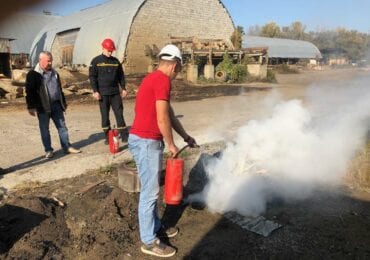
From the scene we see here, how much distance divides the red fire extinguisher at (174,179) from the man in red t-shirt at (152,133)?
0.54 ft

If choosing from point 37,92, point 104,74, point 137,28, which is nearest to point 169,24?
point 137,28

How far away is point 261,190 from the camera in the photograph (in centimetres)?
550

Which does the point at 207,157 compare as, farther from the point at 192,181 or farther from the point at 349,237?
the point at 349,237

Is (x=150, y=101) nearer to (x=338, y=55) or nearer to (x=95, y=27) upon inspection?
(x=338, y=55)

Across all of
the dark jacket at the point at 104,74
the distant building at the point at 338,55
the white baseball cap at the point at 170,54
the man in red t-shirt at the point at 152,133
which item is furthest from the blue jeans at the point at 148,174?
the distant building at the point at 338,55

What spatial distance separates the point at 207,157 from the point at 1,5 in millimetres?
5332

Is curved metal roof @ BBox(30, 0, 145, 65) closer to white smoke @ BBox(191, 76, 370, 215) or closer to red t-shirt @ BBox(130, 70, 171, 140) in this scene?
white smoke @ BBox(191, 76, 370, 215)

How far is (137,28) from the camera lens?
27.8 m

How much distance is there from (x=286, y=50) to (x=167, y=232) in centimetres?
5488

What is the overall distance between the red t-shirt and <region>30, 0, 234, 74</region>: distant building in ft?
79.6

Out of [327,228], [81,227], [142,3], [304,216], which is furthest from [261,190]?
[142,3]

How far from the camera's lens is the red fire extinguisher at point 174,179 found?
3.91 meters

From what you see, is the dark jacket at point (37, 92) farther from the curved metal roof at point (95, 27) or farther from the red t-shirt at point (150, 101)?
the curved metal roof at point (95, 27)

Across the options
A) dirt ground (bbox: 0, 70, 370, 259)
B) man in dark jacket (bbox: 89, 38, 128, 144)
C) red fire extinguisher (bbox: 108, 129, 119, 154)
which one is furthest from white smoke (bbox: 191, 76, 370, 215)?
man in dark jacket (bbox: 89, 38, 128, 144)
